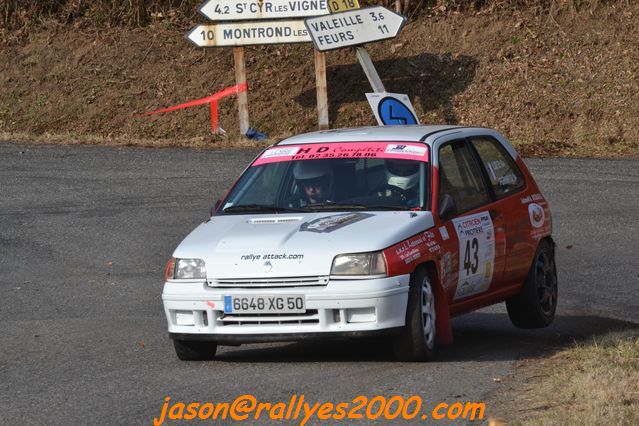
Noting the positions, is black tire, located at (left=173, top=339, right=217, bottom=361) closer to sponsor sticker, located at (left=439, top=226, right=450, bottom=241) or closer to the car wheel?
the car wheel

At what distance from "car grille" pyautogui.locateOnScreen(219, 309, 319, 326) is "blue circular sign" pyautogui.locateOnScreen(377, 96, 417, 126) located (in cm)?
914

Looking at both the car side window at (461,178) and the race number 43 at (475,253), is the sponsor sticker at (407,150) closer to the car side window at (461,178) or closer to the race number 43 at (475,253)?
the car side window at (461,178)

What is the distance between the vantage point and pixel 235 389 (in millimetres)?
7695

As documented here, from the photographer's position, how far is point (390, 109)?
1716cm

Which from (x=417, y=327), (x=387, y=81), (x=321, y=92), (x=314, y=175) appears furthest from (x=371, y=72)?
(x=417, y=327)

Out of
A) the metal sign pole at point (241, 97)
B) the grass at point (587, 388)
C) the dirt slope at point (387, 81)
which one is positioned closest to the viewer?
the grass at point (587, 388)

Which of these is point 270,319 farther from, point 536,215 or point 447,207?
point 536,215

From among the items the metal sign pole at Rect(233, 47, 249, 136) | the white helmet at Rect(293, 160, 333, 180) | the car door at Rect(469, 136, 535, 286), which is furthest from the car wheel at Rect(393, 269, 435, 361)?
the metal sign pole at Rect(233, 47, 249, 136)

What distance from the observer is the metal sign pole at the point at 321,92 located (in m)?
23.6

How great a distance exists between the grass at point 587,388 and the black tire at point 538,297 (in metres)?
1.10

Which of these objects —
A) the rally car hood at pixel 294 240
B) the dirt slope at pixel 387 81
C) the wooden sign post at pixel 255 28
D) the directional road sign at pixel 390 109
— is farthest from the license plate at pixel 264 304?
the wooden sign post at pixel 255 28

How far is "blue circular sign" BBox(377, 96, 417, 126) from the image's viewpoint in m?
17.2

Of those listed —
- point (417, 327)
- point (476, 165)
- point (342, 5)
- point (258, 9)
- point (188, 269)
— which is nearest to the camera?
point (417, 327)

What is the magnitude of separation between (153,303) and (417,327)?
3.89 meters
